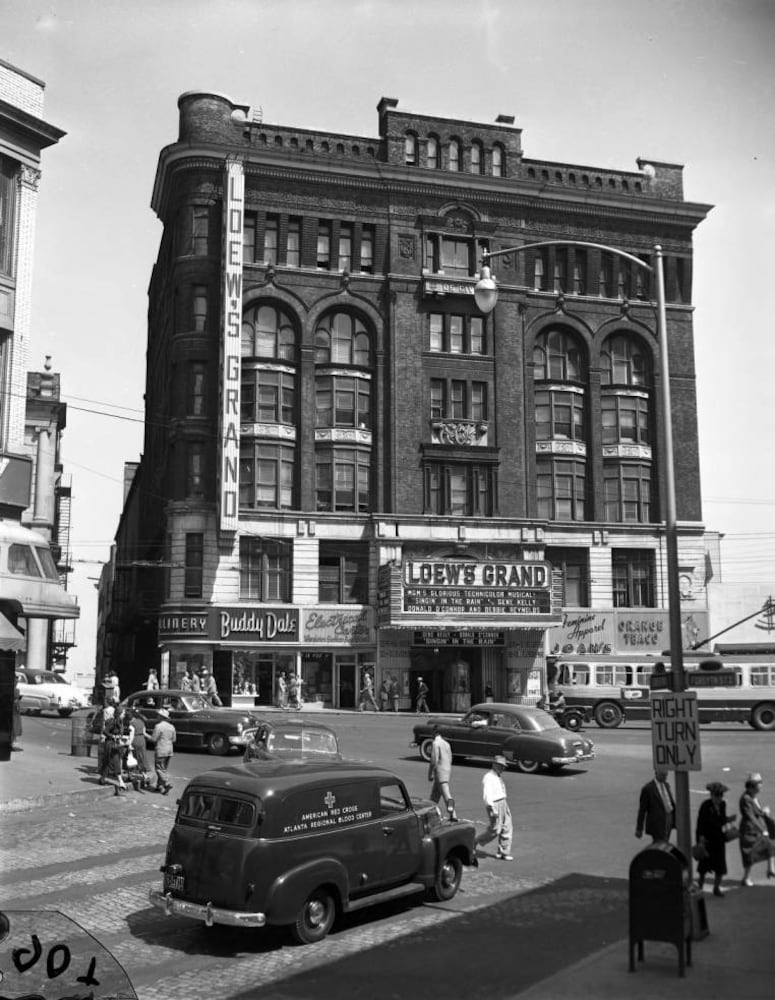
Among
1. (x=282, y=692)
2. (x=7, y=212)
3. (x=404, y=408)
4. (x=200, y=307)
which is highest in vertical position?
(x=200, y=307)

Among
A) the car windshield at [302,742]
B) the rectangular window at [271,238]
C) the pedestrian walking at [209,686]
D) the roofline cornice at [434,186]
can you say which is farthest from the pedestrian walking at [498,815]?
the roofline cornice at [434,186]

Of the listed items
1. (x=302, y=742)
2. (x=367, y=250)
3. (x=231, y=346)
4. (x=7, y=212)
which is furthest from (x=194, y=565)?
(x=302, y=742)

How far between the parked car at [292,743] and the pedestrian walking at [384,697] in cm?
2674

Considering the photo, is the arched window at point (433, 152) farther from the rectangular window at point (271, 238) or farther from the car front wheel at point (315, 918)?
the car front wheel at point (315, 918)

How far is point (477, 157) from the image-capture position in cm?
5416

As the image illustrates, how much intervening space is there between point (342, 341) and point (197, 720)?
27458 millimetres

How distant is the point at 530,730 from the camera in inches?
1036

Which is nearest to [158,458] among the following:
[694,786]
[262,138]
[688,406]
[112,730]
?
[262,138]

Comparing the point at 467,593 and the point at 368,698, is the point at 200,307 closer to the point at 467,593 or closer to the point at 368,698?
the point at 467,593

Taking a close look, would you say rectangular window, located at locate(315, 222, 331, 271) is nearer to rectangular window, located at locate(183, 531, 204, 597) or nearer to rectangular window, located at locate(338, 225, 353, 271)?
rectangular window, located at locate(338, 225, 353, 271)

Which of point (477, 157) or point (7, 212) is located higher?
point (477, 157)

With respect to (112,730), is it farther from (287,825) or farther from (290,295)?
(290,295)

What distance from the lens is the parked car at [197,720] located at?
27.7 meters

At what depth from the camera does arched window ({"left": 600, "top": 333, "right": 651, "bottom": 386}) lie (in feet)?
182
